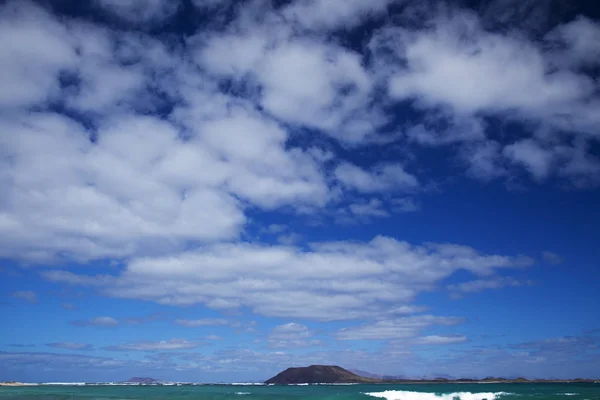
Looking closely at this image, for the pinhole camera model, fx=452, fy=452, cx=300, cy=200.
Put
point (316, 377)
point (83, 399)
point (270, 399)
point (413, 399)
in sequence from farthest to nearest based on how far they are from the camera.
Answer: point (316, 377) → point (413, 399) → point (270, 399) → point (83, 399)

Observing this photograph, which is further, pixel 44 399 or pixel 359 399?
pixel 359 399

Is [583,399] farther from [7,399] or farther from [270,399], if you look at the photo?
[7,399]

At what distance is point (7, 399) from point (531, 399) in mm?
59605

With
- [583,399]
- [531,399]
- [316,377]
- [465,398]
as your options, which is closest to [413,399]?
[465,398]

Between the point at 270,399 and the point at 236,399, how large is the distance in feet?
13.0

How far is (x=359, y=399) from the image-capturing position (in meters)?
53.5

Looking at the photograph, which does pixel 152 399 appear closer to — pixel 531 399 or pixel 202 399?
pixel 202 399

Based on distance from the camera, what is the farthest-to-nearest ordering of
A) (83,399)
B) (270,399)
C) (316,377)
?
(316,377), (270,399), (83,399)

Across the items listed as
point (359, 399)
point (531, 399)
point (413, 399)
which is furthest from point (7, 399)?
point (531, 399)

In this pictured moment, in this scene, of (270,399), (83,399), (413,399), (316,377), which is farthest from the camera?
(316,377)

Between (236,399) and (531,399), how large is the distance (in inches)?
1360

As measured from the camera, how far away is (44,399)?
49875 millimetres

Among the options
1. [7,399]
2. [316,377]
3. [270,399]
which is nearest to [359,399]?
[270,399]

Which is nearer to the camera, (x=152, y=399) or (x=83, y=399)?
(x=83, y=399)
